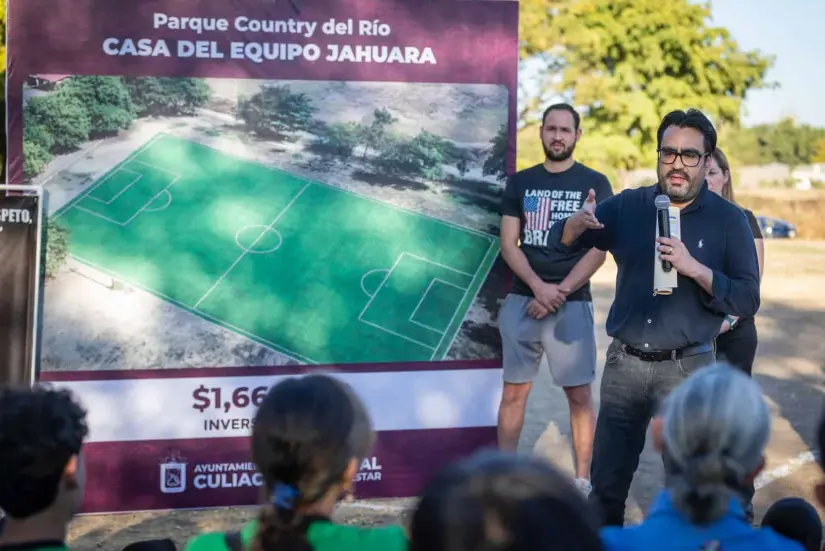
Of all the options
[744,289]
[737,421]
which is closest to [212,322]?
[744,289]

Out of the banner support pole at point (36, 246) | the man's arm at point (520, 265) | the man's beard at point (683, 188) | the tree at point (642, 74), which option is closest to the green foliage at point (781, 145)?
the tree at point (642, 74)

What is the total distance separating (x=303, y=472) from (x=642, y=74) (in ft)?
109

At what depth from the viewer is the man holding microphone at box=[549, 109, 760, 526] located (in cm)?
373

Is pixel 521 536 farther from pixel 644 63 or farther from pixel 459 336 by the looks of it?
pixel 644 63

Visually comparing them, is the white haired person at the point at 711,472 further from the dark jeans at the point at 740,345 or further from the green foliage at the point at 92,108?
the green foliage at the point at 92,108

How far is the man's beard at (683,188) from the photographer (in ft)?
12.2

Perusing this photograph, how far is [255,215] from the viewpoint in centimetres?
502

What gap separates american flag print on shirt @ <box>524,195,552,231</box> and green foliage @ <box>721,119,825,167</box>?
83004 mm

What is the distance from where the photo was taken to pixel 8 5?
4.58 meters

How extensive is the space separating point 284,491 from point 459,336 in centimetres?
341

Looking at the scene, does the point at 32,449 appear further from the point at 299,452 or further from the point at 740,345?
the point at 740,345

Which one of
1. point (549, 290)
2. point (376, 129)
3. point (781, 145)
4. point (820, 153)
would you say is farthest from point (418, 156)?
point (781, 145)

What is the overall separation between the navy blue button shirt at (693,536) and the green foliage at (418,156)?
3.43 metres

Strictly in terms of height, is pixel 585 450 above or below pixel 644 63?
below
